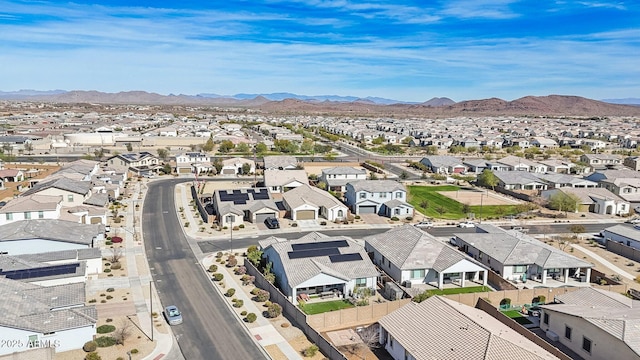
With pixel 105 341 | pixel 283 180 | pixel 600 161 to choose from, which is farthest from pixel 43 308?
pixel 600 161

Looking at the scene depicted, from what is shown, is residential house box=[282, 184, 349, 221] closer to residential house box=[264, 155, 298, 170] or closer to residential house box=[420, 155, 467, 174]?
residential house box=[264, 155, 298, 170]

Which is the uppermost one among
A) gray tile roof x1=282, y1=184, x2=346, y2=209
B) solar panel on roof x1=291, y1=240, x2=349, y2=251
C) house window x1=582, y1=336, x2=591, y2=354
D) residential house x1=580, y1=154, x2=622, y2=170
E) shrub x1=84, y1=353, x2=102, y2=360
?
residential house x1=580, y1=154, x2=622, y2=170

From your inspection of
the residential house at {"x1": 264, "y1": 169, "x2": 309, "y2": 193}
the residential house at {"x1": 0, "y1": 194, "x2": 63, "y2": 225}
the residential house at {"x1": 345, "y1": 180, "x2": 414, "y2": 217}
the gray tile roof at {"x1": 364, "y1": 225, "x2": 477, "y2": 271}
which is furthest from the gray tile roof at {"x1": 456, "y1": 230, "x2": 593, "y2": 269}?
the residential house at {"x1": 0, "y1": 194, "x2": 63, "y2": 225}

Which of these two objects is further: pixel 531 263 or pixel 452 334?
pixel 531 263

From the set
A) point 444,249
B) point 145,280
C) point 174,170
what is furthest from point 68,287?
point 174,170

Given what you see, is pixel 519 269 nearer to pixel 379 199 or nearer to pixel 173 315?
pixel 379 199

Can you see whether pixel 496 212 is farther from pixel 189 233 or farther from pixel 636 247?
pixel 189 233
